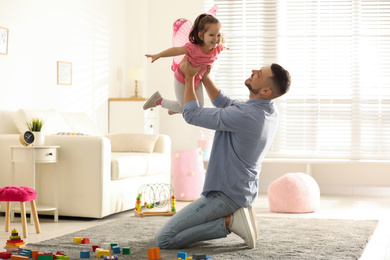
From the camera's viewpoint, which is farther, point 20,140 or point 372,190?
point 372,190

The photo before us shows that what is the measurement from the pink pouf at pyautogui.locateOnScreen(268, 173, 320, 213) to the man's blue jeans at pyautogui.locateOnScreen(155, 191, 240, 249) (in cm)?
197

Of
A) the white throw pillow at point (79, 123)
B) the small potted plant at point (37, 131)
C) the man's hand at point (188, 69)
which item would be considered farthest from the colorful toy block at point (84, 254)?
the white throw pillow at point (79, 123)

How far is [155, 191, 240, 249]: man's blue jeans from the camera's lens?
340 cm

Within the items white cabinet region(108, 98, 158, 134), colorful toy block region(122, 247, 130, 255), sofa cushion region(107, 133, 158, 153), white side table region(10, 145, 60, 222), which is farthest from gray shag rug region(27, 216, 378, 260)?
white cabinet region(108, 98, 158, 134)

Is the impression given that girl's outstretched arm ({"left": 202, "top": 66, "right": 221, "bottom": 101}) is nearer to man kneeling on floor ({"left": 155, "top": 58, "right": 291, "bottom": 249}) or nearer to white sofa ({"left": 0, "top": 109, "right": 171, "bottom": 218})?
man kneeling on floor ({"left": 155, "top": 58, "right": 291, "bottom": 249})

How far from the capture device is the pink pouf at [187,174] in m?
6.19

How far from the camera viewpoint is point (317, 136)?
7.08m

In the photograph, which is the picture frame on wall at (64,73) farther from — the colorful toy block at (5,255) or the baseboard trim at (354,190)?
the colorful toy block at (5,255)

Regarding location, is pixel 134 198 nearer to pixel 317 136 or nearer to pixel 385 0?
pixel 317 136

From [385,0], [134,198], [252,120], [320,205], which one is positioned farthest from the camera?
[385,0]

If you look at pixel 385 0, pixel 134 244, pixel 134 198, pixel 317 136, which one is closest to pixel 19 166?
pixel 134 198

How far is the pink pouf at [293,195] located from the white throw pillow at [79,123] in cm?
174

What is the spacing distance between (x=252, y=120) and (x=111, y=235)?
1.21 m

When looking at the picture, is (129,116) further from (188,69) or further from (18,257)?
(18,257)
